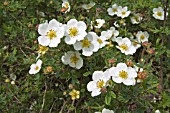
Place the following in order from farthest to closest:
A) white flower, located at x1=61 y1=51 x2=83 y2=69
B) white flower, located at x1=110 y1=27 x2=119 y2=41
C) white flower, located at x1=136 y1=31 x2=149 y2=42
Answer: white flower, located at x1=136 y1=31 x2=149 y2=42, white flower, located at x1=110 y1=27 x2=119 y2=41, white flower, located at x1=61 y1=51 x2=83 y2=69

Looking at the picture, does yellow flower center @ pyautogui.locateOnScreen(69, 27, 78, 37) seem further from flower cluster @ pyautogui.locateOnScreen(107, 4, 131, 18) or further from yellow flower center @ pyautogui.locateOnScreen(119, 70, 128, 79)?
flower cluster @ pyautogui.locateOnScreen(107, 4, 131, 18)

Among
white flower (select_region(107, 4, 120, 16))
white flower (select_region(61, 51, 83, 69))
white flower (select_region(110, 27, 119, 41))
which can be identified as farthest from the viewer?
A: white flower (select_region(107, 4, 120, 16))

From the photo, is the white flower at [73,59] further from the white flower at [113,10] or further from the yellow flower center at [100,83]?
the white flower at [113,10]

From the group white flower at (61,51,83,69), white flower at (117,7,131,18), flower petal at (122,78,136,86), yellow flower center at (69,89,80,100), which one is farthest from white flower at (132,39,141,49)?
flower petal at (122,78,136,86)

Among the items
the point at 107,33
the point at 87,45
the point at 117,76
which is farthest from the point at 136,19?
the point at 117,76

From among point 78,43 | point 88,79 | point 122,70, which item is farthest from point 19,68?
point 122,70

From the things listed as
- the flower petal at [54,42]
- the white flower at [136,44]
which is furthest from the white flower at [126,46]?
the flower petal at [54,42]

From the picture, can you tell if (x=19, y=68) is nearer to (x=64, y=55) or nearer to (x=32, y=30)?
(x=32, y=30)
